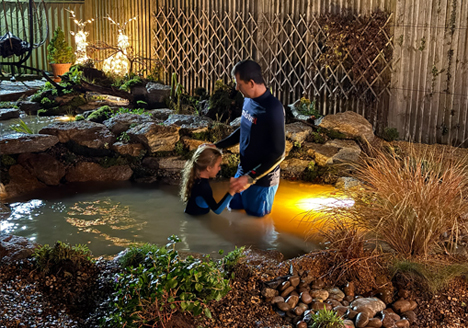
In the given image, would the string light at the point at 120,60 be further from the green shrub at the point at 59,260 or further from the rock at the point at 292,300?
the rock at the point at 292,300

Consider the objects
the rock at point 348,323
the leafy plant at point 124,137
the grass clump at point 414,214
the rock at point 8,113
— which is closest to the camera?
the rock at point 348,323

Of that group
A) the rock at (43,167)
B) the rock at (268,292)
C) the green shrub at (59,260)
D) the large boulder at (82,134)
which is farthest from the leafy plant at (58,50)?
the rock at (268,292)

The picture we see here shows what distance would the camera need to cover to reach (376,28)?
30.0 feet

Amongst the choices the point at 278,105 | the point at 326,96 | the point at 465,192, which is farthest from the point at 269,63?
the point at 465,192

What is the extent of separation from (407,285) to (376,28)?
615 cm

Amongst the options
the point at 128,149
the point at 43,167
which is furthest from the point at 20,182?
the point at 128,149

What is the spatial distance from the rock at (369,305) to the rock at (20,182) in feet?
17.1

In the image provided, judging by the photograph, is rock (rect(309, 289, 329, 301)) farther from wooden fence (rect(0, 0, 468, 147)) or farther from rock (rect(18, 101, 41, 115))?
rock (rect(18, 101, 41, 115))

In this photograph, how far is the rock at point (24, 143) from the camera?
746 cm

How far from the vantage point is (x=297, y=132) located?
8.60 metres

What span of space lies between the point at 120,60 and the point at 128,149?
6469 mm

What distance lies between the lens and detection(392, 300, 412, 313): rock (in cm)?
404

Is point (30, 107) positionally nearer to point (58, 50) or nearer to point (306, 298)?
point (58, 50)

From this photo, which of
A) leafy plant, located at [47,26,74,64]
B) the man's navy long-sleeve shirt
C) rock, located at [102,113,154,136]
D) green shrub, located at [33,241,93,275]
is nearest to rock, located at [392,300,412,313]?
the man's navy long-sleeve shirt
